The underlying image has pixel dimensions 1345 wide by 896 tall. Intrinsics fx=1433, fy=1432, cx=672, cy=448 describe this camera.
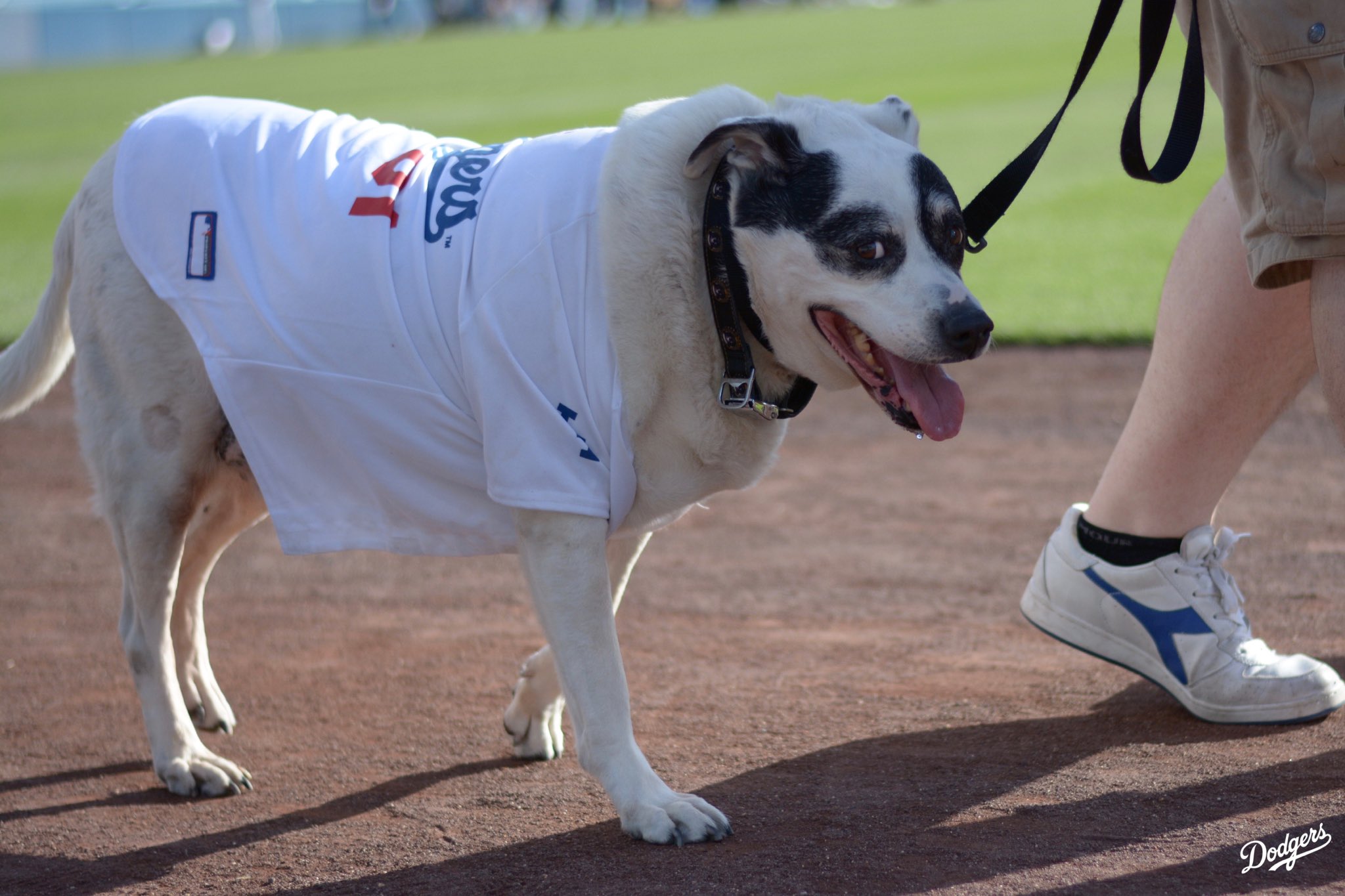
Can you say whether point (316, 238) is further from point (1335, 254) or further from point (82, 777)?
point (1335, 254)

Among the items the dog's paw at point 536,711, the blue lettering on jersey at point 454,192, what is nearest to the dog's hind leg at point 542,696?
the dog's paw at point 536,711

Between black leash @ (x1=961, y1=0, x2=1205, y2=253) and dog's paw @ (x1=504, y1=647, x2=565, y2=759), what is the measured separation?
4.73 feet

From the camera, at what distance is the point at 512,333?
2.97 meters

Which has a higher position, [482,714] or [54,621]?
[482,714]

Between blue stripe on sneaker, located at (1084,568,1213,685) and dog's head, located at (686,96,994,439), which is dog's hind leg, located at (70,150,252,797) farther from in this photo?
blue stripe on sneaker, located at (1084,568,1213,685)

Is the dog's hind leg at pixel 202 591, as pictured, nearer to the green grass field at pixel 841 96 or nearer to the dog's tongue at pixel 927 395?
the green grass field at pixel 841 96

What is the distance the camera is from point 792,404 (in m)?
3.15

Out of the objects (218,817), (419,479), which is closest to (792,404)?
(419,479)

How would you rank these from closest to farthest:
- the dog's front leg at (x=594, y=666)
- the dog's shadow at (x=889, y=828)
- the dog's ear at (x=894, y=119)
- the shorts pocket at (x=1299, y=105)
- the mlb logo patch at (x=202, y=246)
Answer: the shorts pocket at (x=1299, y=105), the dog's shadow at (x=889, y=828), the dog's front leg at (x=594, y=666), the dog's ear at (x=894, y=119), the mlb logo patch at (x=202, y=246)

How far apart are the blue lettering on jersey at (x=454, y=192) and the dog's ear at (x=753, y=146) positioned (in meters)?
0.51

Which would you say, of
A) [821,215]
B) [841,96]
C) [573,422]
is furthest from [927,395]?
[841,96]

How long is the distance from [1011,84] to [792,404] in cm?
1814

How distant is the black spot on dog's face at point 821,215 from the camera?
112 inches

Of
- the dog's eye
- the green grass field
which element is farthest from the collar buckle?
the green grass field
